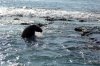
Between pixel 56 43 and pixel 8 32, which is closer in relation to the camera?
Result: pixel 56 43

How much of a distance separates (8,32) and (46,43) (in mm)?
6173

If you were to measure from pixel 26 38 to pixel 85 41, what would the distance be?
4.95 metres

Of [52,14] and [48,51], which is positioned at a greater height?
[48,51]

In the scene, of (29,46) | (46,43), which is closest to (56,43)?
(46,43)

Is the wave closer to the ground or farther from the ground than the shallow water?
closer to the ground

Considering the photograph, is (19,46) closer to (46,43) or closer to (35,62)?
(46,43)

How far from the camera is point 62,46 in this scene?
70.1 feet

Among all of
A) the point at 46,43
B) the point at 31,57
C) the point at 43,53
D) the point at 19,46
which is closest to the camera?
the point at 31,57

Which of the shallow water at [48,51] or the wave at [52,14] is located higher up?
the shallow water at [48,51]

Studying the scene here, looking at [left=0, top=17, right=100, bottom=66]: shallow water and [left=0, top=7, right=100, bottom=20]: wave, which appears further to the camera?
[left=0, top=7, right=100, bottom=20]: wave

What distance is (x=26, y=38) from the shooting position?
952 inches

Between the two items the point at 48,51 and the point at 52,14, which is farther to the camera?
the point at 52,14

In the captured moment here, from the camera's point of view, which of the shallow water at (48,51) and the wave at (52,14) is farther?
the wave at (52,14)

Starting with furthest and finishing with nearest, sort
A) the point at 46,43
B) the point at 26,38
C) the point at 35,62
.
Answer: the point at 26,38 → the point at 46,43 → the point at 35,62
